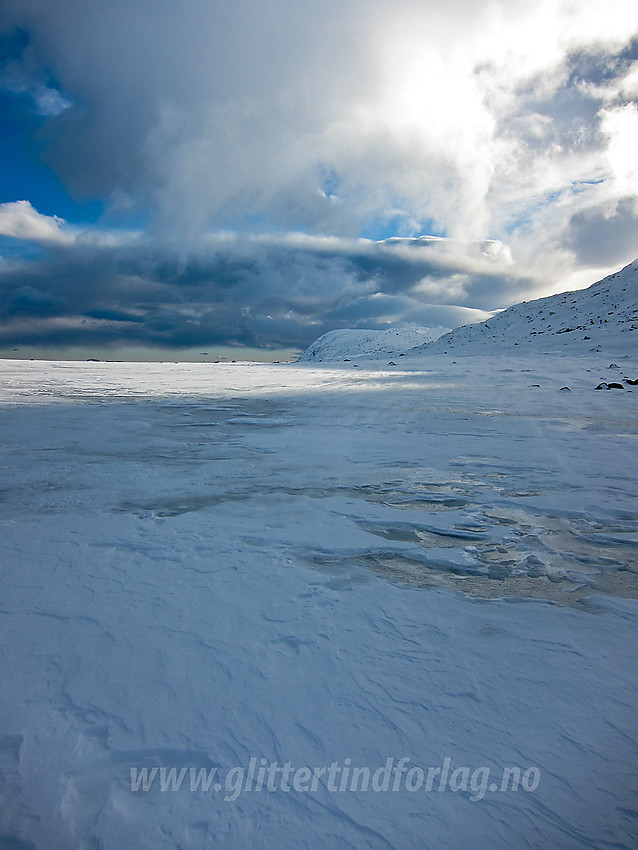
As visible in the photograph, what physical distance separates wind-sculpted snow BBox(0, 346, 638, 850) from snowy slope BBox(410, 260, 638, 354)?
2186cm

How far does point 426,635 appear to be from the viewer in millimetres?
2004

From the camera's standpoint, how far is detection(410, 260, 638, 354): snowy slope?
24594 millimetres

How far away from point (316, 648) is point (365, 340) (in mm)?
128538

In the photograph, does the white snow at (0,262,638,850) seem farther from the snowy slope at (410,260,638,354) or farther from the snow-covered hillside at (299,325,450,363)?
the snow-covered hillside at (299,325,450,363)

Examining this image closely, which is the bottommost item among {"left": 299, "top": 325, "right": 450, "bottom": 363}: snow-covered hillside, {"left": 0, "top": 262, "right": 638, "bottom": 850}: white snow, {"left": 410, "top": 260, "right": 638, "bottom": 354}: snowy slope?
{"left": 0, "top": 262, "right": 638, "bottom": 850}: white snow

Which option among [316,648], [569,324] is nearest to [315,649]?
[316,648]

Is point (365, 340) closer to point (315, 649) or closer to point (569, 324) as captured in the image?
point (569, 324)

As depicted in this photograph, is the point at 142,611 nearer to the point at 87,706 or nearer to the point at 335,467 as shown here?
the point at 87,706

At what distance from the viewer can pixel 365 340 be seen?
12756cm

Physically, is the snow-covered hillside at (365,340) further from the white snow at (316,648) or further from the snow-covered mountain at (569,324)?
the white snow at (316,648)

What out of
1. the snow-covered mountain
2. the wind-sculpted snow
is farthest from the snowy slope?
the wind-sculpted snow

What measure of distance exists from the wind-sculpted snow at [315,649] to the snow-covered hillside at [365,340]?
10817 centimetres

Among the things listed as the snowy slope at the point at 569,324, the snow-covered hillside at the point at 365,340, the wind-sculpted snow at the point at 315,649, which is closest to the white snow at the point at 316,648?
the wind-sculpted snow at the point at 315,649

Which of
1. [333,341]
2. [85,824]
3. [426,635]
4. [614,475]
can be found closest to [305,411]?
[614,475]
